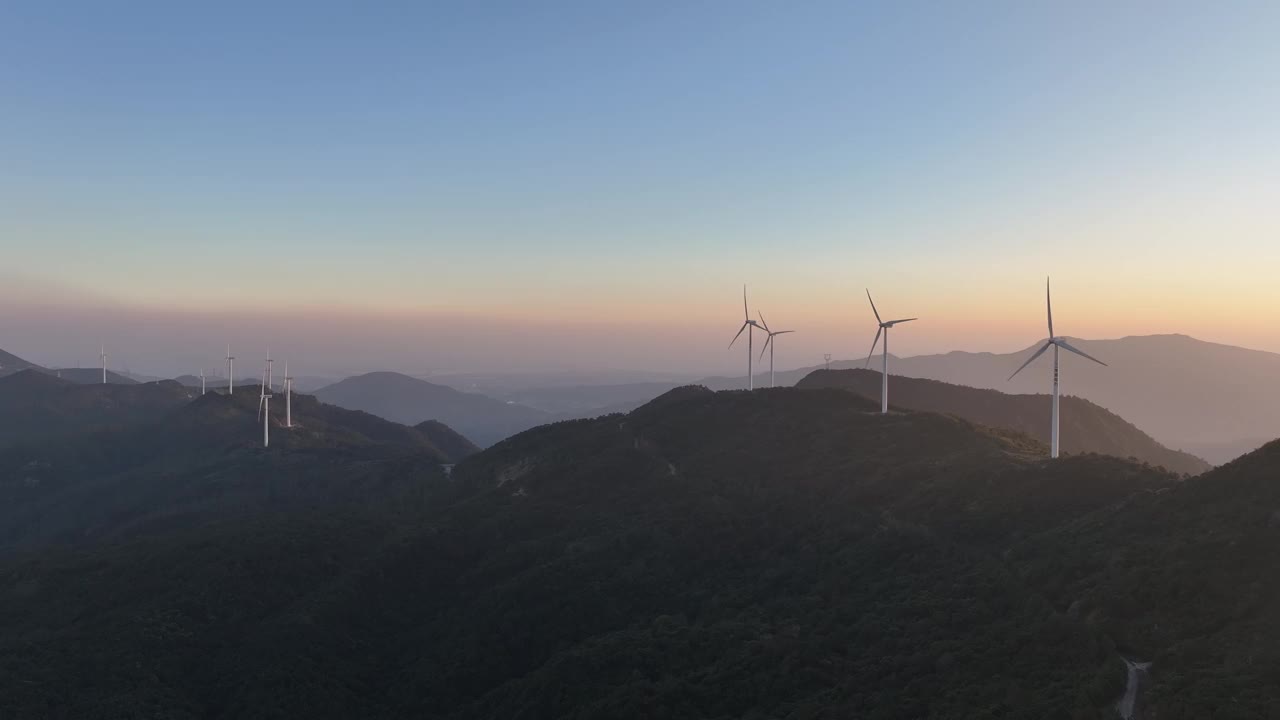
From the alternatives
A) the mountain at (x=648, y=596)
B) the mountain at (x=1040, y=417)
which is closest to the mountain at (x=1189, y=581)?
the mountain at (x=648, y=596)

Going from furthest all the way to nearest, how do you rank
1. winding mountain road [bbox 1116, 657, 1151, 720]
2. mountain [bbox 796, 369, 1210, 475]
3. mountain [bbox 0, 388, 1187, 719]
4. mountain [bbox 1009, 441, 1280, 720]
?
mountain [bbox 796, 369, 1210, 475] → mountain [bbox 0, 388, 1187, 719] → winding mountain road [bbox 1116, 657, 1151, 720] → mountain [bbox 1009, 441, 1280, 720]

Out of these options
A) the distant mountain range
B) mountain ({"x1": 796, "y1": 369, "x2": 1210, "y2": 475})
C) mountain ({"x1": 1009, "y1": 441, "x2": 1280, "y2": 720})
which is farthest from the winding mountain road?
mountain ({"x1": 796, "y1": 369, "x2": 1210, "y2": 475})

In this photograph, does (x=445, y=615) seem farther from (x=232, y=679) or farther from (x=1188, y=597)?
(x=1188, y=597)

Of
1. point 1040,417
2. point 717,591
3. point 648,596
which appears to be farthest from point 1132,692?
point 1040,417

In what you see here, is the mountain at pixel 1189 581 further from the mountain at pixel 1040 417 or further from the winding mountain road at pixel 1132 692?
the mountain at pixel 1040 417

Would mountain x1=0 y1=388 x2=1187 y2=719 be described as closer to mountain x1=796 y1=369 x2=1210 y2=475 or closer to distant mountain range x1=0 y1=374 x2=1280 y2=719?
distant mountain range x1=0 y1=374 x2=1280 y2=719
